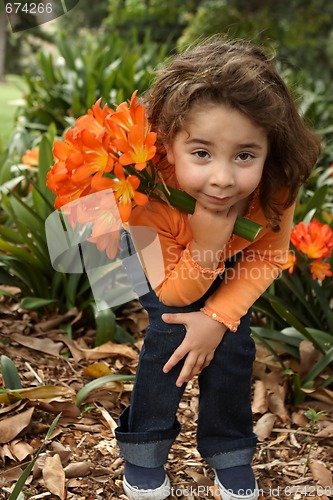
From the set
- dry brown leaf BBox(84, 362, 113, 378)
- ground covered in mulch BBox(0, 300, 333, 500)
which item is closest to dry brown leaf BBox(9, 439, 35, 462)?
ground covered in mulch BBox(0, 300, 333, 500)

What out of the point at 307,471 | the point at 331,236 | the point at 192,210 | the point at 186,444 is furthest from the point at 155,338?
the point at 331,236

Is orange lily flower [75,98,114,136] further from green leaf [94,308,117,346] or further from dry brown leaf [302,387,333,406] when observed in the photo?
dry brown leaf [302,387,333,406]

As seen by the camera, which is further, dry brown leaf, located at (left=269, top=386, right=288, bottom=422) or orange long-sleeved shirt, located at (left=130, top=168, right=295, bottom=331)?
dry brown leaf, located at (left=269, top=386, right=288, bottom=422)

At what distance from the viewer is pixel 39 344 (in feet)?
8.27

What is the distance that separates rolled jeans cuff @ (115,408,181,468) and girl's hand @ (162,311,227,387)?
0.69ft

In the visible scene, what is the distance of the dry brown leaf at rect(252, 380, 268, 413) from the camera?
2.30 m

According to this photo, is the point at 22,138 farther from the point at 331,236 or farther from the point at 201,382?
the point at 201,382

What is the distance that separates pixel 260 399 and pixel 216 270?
0.84m

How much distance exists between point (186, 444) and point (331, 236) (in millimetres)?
871

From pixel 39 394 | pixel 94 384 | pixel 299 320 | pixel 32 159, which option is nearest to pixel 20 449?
pixel 39 394

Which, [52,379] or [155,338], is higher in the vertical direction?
[155,338]

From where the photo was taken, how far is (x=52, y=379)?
2350mm

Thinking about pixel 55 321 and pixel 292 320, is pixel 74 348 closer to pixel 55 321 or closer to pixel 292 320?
pixel 55 321

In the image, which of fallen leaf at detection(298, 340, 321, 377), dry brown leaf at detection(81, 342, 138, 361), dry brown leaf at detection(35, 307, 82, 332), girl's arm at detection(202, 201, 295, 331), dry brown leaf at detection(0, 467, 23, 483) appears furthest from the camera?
dry brown leaf at detection(35, 307, 82, 332)
